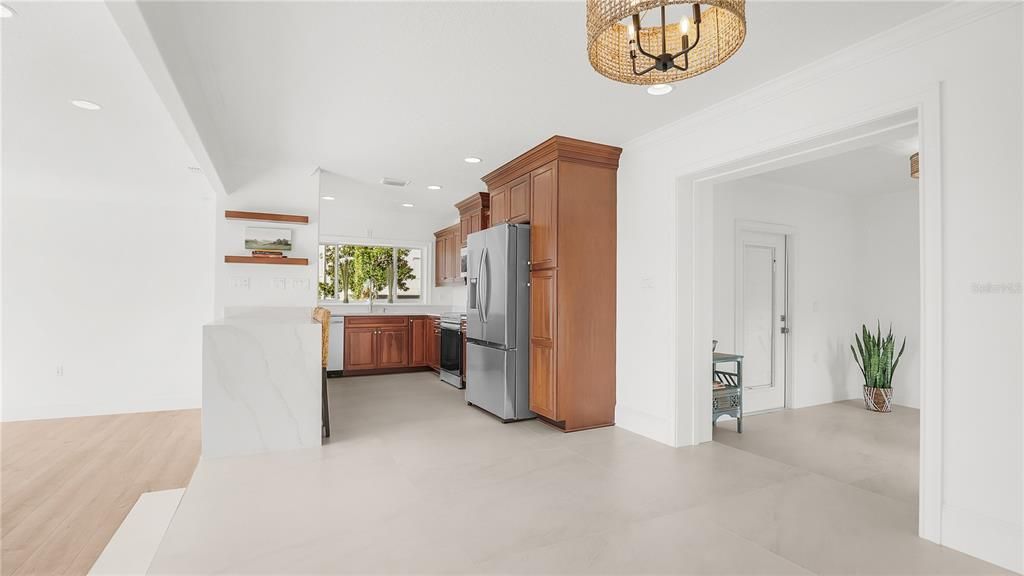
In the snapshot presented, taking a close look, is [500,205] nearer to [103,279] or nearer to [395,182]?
[395,182]

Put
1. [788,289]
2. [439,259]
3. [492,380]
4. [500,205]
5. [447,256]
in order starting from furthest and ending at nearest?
[439,259], [447,256], [788,289], [500,205], [492,380]

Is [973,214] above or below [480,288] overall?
above

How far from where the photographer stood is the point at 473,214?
6.30 meters

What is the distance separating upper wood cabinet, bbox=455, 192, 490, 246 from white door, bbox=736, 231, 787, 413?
2.83 metres

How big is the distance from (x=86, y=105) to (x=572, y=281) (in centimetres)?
346

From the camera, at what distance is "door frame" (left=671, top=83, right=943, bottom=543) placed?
87.9 inches

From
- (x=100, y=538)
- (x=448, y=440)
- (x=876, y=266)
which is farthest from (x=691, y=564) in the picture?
(x=876, y=266)

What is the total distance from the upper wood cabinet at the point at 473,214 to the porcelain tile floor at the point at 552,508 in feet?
9.29

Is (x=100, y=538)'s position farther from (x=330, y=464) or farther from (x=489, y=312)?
(x=489, y=312)

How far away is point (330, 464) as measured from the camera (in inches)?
130

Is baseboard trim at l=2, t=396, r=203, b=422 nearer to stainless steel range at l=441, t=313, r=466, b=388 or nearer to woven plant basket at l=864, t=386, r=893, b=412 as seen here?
stainless steel range at l=441, t=313, r=466, b=388

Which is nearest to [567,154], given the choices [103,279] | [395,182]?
[395,182]

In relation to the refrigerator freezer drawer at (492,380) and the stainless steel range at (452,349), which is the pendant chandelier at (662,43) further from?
the stainless steel range at (452,349)

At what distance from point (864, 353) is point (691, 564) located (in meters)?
4.46
